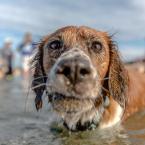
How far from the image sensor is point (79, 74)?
4.93 metres

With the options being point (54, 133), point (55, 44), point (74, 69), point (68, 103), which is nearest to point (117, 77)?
point (55, 44)

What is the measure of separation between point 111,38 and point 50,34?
89cm

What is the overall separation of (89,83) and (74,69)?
35 cm

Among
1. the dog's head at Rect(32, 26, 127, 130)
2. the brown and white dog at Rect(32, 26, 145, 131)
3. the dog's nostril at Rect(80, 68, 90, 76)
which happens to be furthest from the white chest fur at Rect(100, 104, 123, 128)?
the dog's nostril at Rect(80, 68, 90, 76)

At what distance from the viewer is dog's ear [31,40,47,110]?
21.5 feet

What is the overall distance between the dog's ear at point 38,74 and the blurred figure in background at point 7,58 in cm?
1618

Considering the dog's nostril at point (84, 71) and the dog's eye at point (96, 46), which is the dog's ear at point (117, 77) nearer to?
the dog's eye at point (96, 46)

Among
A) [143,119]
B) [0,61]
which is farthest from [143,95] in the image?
[0,61]

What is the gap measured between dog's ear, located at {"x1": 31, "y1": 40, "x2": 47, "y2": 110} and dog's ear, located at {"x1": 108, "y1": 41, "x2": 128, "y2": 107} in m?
0.95

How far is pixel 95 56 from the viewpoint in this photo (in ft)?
20.3

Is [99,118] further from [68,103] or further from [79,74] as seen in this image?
[79,74]

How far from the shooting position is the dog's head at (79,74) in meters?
5.00

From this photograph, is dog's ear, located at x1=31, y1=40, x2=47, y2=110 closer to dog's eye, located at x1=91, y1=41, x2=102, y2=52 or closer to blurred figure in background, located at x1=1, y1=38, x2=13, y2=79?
dog's eye, located at x1=91, y1=41, x2=102, y2=52

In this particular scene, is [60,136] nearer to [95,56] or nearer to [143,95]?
[95,56]
